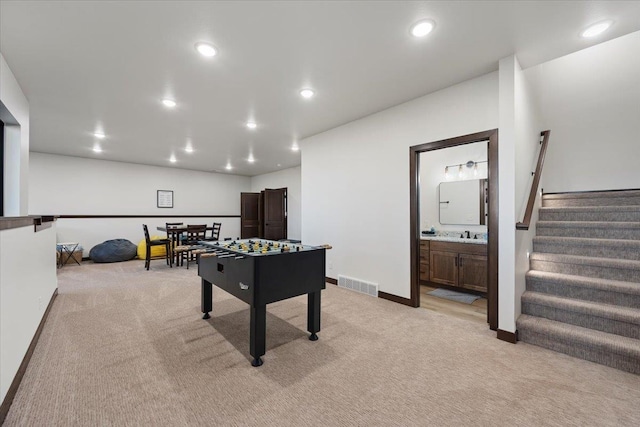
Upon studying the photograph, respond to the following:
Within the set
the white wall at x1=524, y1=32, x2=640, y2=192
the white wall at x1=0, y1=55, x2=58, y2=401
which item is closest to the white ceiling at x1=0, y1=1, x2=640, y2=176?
the white wall at x1=0, y1=55, x2=58, y2=401

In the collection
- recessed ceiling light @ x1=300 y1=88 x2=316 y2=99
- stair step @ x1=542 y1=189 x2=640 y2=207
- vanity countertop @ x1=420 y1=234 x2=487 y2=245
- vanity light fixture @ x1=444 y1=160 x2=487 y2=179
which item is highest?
recessed ceiling light @ x1=300 y1=88 x2=316 y2=99

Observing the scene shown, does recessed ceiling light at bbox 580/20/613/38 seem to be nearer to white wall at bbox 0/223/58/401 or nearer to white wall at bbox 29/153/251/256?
white wall at bbox 0/223/58/401

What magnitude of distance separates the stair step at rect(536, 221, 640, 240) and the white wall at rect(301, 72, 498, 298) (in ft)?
5.40

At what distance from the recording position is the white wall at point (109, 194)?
645 cm

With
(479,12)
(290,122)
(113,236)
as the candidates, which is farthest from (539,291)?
(113,236)

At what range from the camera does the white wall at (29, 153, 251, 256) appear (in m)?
6.45

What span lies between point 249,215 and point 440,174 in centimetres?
636

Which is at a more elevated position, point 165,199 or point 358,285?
point 165,199

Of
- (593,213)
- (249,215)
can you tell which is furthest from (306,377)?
(249,215)

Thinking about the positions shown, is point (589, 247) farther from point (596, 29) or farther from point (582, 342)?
point (596, 29)

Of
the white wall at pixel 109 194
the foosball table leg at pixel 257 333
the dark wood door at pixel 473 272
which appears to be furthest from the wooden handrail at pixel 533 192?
the white wall at pixel 109 194

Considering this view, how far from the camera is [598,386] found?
184cm

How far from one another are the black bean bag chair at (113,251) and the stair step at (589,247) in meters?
8.18

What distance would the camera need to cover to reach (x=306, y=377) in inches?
77.3
